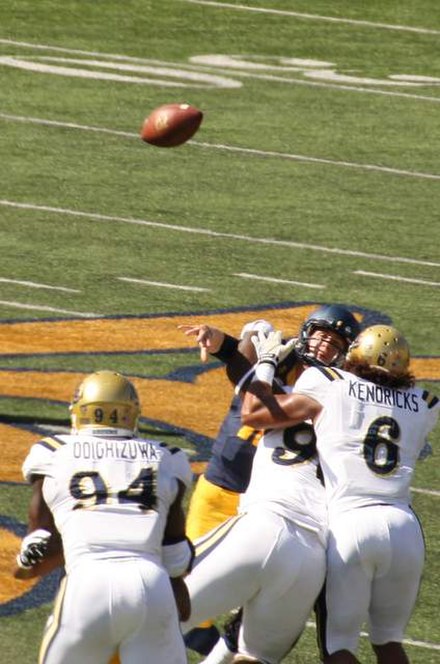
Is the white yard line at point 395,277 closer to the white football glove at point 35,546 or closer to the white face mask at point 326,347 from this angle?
the white face mask at point 326,347

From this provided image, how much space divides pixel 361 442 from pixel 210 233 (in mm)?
8402

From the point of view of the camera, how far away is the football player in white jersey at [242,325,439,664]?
288 inches

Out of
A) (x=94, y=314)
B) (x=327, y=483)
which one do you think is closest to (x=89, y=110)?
(x=94, y=314)

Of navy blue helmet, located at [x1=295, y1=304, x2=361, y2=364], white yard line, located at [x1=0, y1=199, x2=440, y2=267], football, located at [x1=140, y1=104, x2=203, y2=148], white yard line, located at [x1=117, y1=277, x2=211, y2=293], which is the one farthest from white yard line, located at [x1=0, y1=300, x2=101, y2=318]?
navy blue helmet, located at [x1=295, y1=304, x2=361, y2=364]

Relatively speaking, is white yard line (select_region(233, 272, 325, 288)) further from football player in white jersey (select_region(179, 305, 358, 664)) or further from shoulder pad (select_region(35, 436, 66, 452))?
shoulder pad (select_region(35, 436, 66, 452))

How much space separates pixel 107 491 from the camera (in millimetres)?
6660

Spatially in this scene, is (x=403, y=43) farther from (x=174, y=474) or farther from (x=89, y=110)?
(x=174, y=474)

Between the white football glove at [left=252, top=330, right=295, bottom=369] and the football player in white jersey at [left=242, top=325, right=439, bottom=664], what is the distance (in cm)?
12

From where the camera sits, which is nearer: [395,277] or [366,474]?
[366,474]

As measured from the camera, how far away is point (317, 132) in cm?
1862

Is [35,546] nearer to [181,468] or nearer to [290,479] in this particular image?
[181,468]

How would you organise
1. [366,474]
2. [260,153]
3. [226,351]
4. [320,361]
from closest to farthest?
[366,474] → [226,351] → [320,361] → [260,153]

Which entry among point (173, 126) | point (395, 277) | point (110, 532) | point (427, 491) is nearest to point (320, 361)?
point (110, 532)

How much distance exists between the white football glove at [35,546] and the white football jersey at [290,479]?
3.33ft
